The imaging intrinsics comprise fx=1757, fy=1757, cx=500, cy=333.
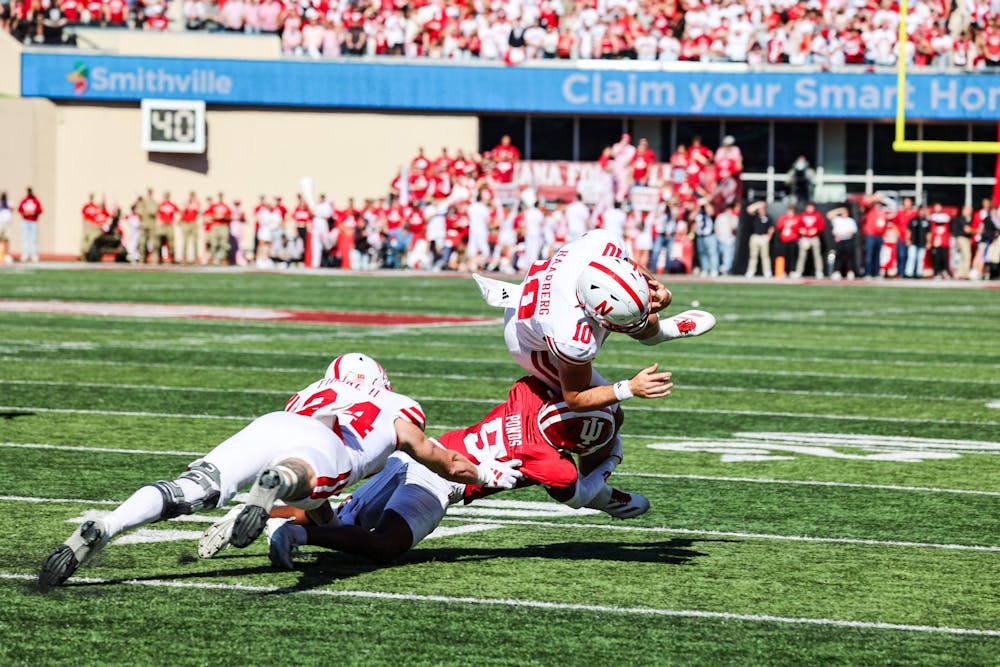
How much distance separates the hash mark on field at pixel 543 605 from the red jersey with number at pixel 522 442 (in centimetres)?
83

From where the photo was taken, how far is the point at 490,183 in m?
34.0

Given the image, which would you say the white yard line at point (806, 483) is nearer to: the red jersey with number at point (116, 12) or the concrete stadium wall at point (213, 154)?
the concrete stadium wall at point (213, 154)

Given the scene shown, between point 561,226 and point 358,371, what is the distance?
27.4 metres

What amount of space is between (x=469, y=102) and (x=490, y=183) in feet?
9.10

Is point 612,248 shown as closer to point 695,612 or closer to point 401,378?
point 695,612

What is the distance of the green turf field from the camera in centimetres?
505

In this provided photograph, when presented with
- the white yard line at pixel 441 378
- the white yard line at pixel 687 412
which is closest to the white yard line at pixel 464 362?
the white yard line at pixel 441 378

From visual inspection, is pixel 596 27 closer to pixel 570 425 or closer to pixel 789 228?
pixel 789 228

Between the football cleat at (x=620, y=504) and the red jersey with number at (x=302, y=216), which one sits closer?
the football cleat at (x=620, y=504)

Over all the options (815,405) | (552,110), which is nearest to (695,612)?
(815,405)

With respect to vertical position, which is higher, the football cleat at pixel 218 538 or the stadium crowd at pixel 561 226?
the stadium crowd at pixel 561 226

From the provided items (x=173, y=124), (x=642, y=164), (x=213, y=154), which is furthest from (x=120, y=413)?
(x=213, y=154)

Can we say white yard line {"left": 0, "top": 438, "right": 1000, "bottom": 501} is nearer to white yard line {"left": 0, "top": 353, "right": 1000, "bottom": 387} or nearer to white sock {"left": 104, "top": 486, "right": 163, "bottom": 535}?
white sock {"left": 104, "top": 486, "right": 163, "bottom": 535}

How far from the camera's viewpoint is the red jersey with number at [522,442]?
6363mm
